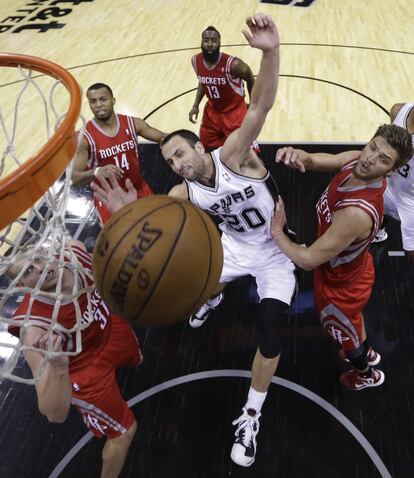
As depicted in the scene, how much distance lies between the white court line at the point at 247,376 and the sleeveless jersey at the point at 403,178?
1.58 meters

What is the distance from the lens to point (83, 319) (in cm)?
221

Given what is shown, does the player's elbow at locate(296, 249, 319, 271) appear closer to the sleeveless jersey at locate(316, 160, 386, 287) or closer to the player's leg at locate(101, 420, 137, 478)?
the sleeveless jersey at locate(316, 160, 386, 287)

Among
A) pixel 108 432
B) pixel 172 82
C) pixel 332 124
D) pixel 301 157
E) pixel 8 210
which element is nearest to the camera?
pixel 8 210

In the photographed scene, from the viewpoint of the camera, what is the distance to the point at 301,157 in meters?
2.72

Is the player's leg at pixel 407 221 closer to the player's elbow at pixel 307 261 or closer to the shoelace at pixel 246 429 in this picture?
the player's elbow at pixel 307 261

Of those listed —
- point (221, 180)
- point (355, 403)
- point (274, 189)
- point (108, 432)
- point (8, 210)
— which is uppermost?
point (8, 210)

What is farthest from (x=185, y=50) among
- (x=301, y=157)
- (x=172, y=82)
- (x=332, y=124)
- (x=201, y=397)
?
(x=201, y=397)

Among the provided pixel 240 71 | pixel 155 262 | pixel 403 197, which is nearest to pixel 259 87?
pixel 155 262

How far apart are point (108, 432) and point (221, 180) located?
1486 mm

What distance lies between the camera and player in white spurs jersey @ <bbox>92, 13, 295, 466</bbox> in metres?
2.49

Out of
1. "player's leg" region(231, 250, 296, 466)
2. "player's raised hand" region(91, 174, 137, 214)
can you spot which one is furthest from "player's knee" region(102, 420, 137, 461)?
"player's raised hand" region(91, 174, 137, 214)

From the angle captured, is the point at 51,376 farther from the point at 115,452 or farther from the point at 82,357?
the point at 115,452

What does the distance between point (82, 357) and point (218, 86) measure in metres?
3.09

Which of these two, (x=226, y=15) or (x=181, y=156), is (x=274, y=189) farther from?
(x=226, y=15)
